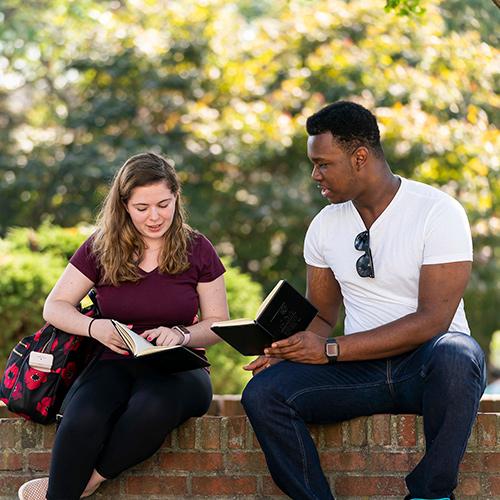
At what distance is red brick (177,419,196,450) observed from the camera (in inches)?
184

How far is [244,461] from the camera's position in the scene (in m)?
4.65

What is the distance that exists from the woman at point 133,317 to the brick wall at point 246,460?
0.55 feet

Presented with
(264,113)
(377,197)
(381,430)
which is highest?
(264,113)

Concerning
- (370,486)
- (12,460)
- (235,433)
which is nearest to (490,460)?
(370,486)

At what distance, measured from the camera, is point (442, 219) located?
172 inches

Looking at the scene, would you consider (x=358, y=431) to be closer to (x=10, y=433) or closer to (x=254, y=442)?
(x=254, y=442)

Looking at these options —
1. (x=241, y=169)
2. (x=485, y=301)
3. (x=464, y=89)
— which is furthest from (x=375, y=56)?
(x=485, y=301)

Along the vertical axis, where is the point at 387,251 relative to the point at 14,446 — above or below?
above

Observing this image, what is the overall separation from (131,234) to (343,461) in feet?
4.22

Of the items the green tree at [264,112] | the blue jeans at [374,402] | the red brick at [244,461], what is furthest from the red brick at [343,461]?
the green tree at [264,112]

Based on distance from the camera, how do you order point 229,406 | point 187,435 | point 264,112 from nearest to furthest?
point 187,435, point 229,406, point 264,112

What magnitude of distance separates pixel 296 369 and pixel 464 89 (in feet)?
27.3

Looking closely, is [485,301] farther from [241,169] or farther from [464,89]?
[241,169]

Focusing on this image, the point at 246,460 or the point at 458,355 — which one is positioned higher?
the point at 458,355
